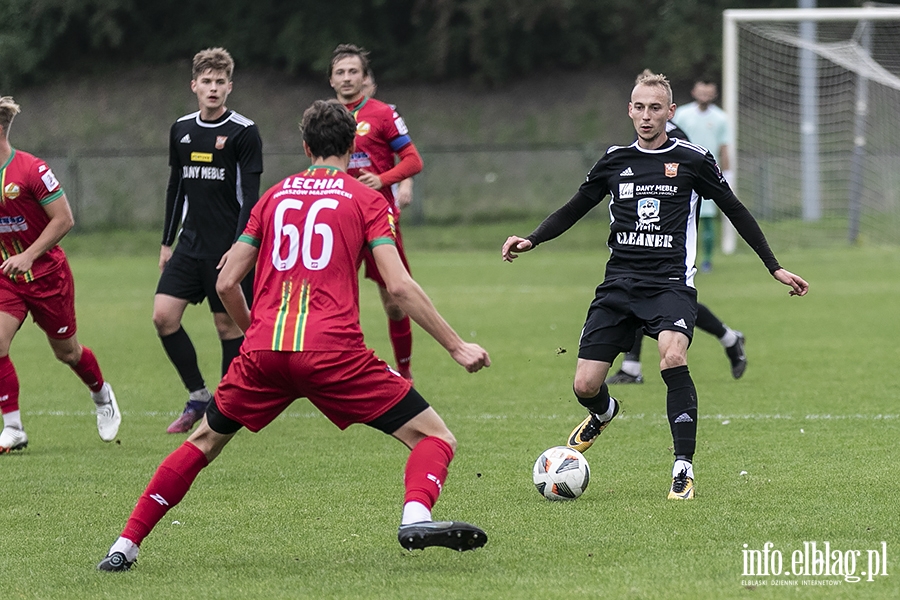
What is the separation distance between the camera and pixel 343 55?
8.34 m

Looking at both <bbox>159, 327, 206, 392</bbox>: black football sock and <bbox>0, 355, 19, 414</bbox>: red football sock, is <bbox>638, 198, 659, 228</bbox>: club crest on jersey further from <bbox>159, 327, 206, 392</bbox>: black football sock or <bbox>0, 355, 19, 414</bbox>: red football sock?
<bbox>0, 355, 19, 414</bbox>: red football sock

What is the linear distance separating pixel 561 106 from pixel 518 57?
206 centimetres

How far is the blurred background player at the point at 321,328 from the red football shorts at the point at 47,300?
9.63 ft

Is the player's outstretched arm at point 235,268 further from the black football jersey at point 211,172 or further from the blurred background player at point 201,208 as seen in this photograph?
the black football jersey at point 211,172

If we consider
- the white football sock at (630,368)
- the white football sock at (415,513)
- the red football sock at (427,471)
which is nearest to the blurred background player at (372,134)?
the white football sock at (630,368)

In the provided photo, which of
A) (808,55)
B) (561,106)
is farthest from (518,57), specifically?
(808,55)

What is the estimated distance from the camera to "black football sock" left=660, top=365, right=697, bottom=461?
5684 millimetres

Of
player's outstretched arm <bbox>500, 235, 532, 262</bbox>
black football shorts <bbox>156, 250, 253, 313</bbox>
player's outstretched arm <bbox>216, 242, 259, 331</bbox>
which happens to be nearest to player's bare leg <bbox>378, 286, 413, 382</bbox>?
black football shorts <bbox>156, 250, 253, 313</bbox>

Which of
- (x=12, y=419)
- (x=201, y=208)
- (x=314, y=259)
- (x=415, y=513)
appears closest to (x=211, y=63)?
(x=201, y=208)

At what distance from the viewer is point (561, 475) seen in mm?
5648

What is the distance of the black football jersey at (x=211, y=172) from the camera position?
7664 millimetres

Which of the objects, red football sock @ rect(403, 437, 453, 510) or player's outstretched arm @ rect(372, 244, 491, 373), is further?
red football sock @ rect(403, 437, 453, 510)

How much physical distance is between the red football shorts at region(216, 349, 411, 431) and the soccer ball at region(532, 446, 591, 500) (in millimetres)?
1371

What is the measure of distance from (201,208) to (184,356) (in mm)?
951
